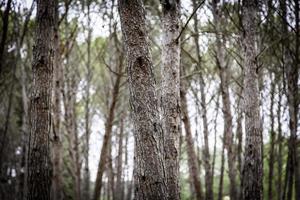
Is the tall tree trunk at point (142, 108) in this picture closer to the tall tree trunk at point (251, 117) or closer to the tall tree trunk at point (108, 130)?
the tall tree trunk at point (251, 117)

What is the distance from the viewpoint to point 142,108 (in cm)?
208

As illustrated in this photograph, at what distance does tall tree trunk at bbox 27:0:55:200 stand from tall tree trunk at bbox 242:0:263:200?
2.48m

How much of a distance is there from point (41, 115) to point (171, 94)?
138 cm

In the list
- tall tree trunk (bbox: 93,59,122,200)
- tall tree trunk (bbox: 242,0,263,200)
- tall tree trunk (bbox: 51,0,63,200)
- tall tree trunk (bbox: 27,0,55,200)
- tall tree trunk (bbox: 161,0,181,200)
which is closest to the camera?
tall tree trunk (bbox: 27,0,55,200)

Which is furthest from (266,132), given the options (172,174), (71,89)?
(172,174)

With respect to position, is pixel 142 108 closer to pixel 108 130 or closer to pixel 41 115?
pixel 41 115

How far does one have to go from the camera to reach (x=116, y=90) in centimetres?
610

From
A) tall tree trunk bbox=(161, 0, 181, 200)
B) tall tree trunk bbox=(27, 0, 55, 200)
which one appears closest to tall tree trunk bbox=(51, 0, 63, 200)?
tall tree trunk bbox=(27, 0, 55, 200)

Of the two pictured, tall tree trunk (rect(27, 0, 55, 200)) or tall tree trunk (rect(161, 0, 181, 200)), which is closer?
tall tree trunk (rect(27, 0, 55, 200))

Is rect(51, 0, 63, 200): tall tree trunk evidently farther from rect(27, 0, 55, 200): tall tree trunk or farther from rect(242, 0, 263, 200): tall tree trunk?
rect(242, 0, 263, 200): tall tree trunk

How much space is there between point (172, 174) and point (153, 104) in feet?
4.34

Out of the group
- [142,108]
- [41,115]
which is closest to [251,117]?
[142,108]

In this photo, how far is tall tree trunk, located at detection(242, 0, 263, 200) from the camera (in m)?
3.94

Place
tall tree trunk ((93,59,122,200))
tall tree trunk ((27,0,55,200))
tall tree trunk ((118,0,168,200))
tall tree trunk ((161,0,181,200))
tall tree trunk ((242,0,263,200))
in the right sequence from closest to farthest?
tall tree trunk ((118,0,168,200))
tall tree trunk ((27,0,55,200))
tall tree trunk ((161,0,181,200))
tall tree trunk ((242,0,263,200))
tall tree trunk ((93,59,122,200))
